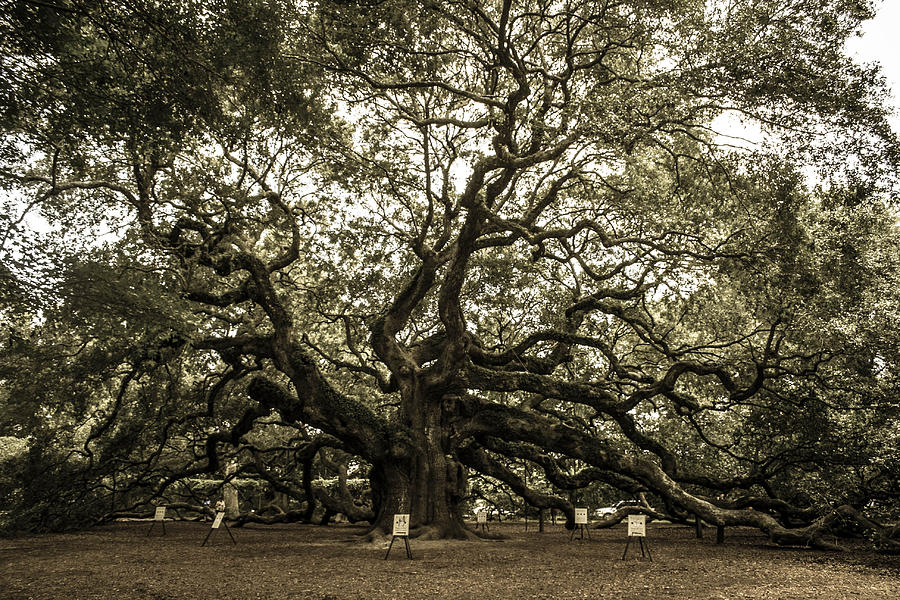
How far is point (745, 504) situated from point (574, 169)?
28.5 ft

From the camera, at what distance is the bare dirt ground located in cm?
677

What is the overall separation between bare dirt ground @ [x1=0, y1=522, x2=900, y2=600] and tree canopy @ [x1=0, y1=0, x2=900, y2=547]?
1.78m

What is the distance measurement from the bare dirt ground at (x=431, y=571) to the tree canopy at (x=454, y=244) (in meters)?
1.78

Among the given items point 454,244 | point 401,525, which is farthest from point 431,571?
point 454,244

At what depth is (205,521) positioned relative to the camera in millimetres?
21609

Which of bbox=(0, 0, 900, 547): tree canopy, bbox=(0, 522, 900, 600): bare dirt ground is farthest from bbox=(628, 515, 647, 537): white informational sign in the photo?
bbox=(0, 0, 900, 547): tree canopy

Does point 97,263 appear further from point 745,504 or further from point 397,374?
point 745,504

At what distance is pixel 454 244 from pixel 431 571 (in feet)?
23.9

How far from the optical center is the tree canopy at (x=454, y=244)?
6777 mm

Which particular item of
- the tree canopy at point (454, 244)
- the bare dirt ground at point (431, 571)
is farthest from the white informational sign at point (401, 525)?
the tree canopy at point (454, 244)

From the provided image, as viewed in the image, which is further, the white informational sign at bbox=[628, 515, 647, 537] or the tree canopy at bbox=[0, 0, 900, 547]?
the white informational sign at bbox=[628, 515, 647, 537]

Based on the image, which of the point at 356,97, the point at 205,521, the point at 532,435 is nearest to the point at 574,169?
the point at 356,97

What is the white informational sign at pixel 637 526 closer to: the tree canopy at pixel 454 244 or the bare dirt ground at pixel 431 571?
the bare dirt ground at pixel 431 571

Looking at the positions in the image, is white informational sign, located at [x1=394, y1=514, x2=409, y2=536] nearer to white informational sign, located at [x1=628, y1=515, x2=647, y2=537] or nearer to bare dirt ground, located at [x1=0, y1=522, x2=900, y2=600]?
bare dirt ground, located at [x1=0, y1=522, x2=900, y2=600]
